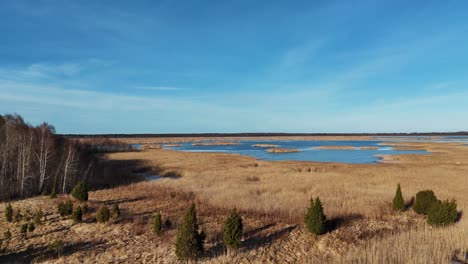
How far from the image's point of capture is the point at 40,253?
13.3 metres

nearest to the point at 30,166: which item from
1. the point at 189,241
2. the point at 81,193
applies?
the point at 81,193

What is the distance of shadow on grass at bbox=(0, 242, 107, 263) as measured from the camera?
12.7 m

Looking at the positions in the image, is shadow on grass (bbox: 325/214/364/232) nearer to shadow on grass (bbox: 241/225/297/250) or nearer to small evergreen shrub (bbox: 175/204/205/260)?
shadow on grass (bbox: 241/225/297/250)

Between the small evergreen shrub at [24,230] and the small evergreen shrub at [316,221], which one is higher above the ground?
the small evergreen shrub at [316,221]

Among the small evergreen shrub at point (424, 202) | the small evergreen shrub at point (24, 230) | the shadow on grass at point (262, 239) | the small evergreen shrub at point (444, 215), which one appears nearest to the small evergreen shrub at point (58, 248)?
the small evergreen shrub at point (24, 230)

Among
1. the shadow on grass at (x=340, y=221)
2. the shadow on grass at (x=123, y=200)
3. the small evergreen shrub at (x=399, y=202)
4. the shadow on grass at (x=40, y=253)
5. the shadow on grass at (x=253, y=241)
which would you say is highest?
the small evergreen shrub at (x=399, y=202)

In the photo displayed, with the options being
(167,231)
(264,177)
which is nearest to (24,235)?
(167,231)

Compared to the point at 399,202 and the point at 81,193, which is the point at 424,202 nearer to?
the point at 399,202

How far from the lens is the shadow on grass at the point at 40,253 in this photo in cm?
1271

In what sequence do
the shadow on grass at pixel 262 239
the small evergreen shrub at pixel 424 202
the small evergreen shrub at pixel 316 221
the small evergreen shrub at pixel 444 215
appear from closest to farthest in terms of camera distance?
1. the shadow on grass at pixel 262 239
2. the small evergreen shrub at pixel 316 221
3. the small evergreen shrub at pixel 444 215
4. the small evergreen shrub at pixel 424 202

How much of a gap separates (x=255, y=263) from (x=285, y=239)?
320 centimetres

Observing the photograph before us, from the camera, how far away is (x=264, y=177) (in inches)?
1447

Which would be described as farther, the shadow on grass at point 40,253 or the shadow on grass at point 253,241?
the shadow on grass at point 253,241

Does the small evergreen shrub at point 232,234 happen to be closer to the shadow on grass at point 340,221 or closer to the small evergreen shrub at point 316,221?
the small evergreen shrub at point 316,221
